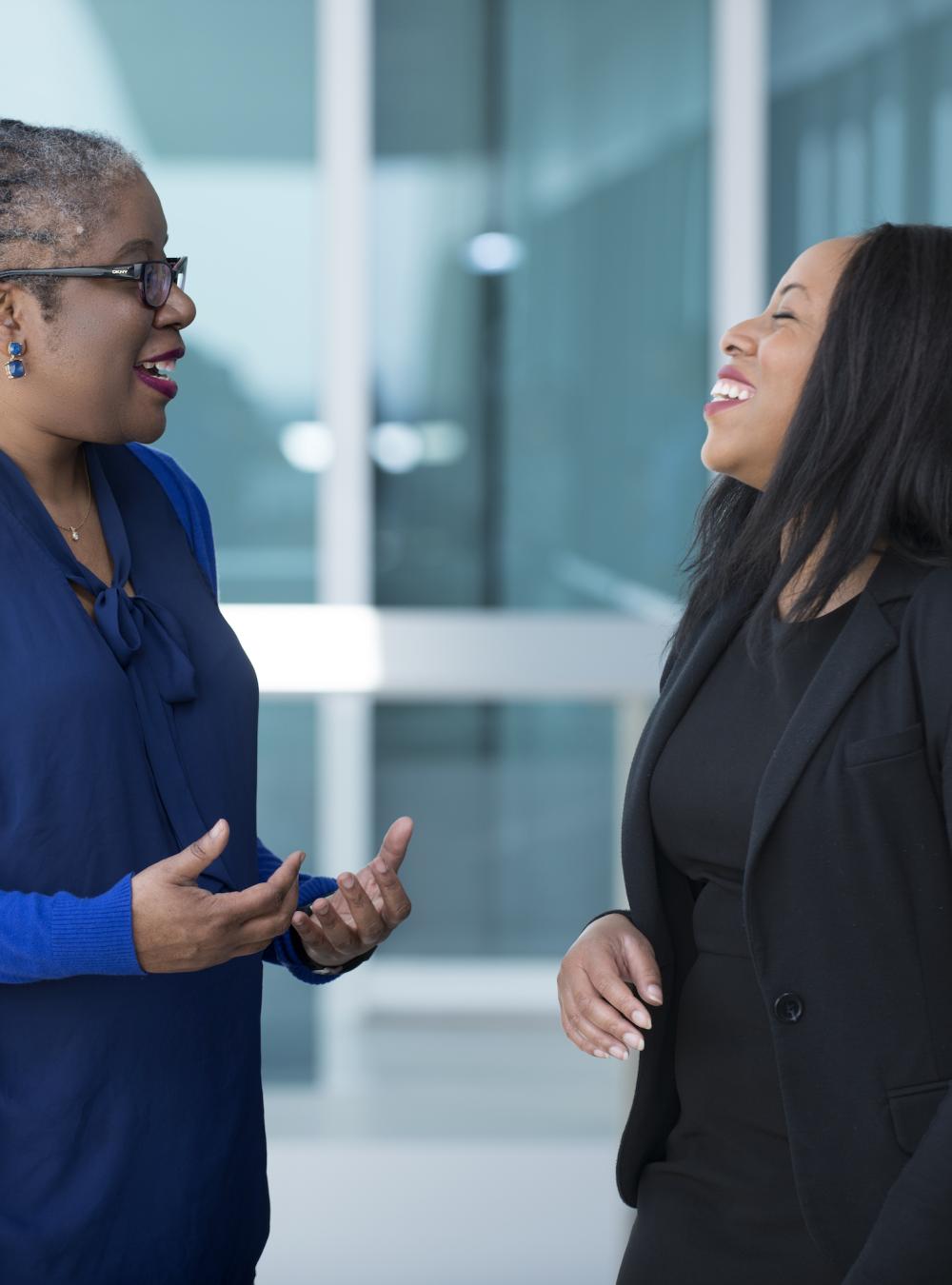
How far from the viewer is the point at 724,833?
5.49 ft

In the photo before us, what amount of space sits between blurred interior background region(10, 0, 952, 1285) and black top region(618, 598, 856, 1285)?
7.43ft

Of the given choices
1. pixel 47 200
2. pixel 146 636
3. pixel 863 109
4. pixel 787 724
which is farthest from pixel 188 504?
pixel 863 109

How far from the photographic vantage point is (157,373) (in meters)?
1.74

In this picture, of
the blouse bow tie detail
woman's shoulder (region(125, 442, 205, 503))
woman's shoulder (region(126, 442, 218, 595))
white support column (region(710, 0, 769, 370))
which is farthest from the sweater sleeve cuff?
white support column (region(710, 0, 769, 370))

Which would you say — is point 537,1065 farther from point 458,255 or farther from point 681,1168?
point 458,255

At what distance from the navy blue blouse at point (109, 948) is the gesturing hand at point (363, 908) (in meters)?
0.12

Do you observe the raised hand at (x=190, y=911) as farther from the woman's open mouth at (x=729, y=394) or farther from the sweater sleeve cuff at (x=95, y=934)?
the woman's open mouth at (x=729, y=394)

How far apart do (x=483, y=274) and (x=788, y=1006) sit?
3127 millimetres

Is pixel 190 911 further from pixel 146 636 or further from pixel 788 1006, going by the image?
pixel 788 1006

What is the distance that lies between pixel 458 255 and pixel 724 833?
9.81 feet

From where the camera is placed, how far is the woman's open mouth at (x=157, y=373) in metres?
1.71

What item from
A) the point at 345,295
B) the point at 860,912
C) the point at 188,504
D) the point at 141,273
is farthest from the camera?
the point at 345,295

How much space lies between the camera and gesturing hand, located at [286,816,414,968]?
1805 mm

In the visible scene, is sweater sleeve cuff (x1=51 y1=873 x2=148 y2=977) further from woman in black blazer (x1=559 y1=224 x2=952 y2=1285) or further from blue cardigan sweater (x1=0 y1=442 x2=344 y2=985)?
woman in black blazer (x1=559 y1=224 x2=952 y2=1285)
